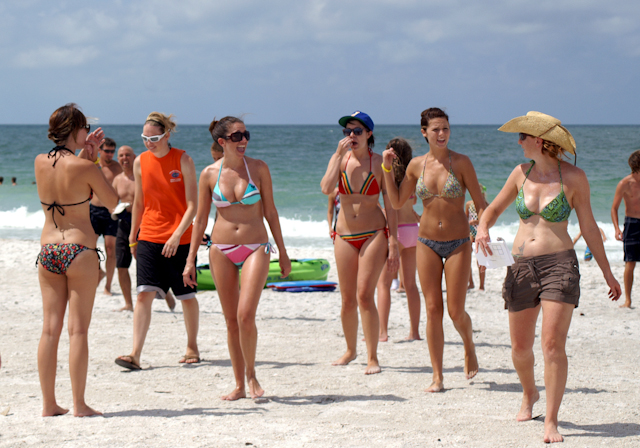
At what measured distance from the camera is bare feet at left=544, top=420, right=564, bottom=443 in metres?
3.83

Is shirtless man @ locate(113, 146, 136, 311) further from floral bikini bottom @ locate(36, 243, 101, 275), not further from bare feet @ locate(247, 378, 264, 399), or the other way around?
floral bikini bottom @ locate(36, 243, 101, 275)

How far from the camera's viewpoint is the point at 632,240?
28.0 ft

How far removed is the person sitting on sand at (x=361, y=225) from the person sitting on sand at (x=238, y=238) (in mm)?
823

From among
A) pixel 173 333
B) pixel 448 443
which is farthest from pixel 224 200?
pixel 173 333

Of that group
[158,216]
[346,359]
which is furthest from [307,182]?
[158,216]

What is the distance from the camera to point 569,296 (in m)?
3.75

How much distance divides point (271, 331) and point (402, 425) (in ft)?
10.9

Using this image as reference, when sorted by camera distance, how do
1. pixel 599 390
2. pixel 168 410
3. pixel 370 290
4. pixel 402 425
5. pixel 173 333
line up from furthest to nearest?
pixel 173 333
pixel 370 290
pixel 599 390
pixel 168 410
pixel 402 425

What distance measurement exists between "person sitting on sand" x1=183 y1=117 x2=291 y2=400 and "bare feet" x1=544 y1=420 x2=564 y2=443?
1997 millimetres

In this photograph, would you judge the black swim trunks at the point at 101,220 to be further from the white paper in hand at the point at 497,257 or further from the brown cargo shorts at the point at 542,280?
the brown cargo shorts at the point at 542,280

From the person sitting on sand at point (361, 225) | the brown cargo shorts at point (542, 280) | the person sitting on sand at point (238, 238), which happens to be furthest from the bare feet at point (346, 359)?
the brown cargo shorts at point (542, 280)

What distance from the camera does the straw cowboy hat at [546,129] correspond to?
3865mm

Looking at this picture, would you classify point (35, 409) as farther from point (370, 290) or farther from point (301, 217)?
point (301, 217)

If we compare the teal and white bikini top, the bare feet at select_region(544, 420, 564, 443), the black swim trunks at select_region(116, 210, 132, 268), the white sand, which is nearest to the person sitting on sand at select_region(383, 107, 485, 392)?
the white sand
